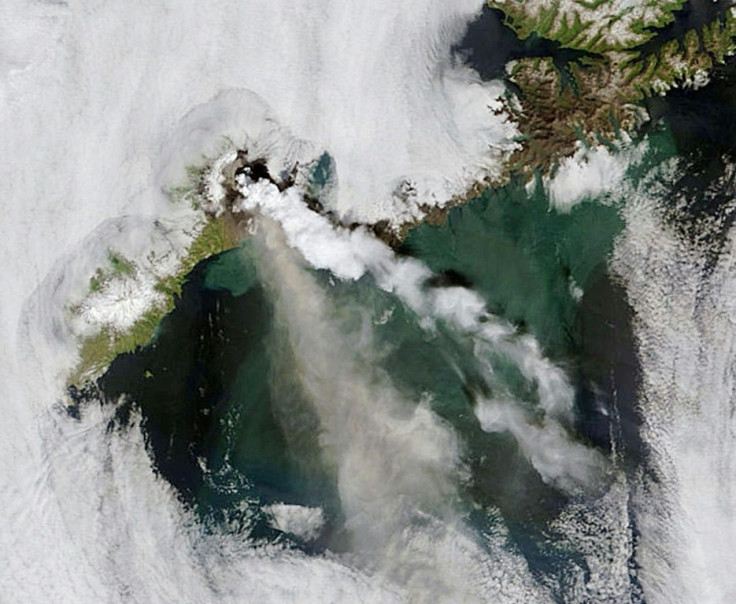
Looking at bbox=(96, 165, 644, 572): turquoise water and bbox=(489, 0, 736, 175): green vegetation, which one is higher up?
bbox=(489, 0, 736, 175): green vegetation

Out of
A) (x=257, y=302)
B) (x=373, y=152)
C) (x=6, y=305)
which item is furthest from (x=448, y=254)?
(x=6, y=305)

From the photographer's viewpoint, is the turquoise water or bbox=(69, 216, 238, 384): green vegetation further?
the turquoise water

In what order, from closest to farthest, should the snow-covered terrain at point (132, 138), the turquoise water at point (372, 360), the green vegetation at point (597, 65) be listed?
the snow-covered terrain at point (132, 138) → the green vegetation at point (597, 65) → the turquoise water at point (372, 360)

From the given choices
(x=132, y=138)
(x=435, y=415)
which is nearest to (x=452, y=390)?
(x=435, y=415)

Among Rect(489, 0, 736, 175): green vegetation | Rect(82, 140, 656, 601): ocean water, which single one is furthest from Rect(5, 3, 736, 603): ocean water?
Rect(489, 0, 736, 175): green vegetation

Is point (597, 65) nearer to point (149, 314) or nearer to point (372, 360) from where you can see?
point (372, 360)

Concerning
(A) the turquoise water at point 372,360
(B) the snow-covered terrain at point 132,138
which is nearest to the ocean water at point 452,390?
(A) the turquoise water at point 372,360

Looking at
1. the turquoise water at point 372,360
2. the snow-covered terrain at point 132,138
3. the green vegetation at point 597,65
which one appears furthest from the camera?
the turquoise water at point 372,360

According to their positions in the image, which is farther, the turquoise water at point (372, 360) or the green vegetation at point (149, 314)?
the turquoise water at point (372, 360)

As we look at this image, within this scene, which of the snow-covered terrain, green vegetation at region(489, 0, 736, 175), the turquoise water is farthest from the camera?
the turquoise water

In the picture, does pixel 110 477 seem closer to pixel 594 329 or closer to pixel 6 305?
pixel 6 305

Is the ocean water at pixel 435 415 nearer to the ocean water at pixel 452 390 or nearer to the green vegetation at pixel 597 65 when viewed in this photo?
the ocean water at pixel 452 390

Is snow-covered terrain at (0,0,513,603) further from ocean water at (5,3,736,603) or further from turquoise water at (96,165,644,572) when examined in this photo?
turquoise water at (96,165,644,572)
